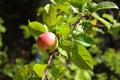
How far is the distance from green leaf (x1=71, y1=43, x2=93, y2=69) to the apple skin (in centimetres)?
6

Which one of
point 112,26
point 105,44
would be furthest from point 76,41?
point 105,44

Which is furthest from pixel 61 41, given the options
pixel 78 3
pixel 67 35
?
pixel 78 3

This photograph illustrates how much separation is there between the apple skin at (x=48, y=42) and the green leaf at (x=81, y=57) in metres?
0.06

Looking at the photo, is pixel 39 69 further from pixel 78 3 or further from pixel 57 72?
pixel 78 3

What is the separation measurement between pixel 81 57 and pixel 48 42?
106mm

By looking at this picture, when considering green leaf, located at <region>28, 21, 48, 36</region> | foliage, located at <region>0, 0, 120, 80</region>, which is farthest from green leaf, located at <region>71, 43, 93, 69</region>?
green leaf, located at <region>28, 21, 48, 36</region>

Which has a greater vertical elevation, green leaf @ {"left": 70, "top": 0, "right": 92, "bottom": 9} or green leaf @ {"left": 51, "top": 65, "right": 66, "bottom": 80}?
green leaf @ {"left": 70, "top": 0, "right": 92, "bottom": 9}

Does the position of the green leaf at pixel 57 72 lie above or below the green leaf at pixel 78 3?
below

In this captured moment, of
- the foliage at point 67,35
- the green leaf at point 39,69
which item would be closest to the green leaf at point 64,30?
the foliage at point 67,35

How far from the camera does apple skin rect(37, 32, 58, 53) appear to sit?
104 centimetres

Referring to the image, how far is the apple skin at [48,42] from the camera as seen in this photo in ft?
3.41

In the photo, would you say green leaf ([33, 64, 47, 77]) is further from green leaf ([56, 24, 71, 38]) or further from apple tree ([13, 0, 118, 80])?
green leaf ([56, 24, 71, 38])

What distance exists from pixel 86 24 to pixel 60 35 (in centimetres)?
12

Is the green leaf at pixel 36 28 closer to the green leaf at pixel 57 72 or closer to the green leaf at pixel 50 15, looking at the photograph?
the green leaf at pixel 50 15
